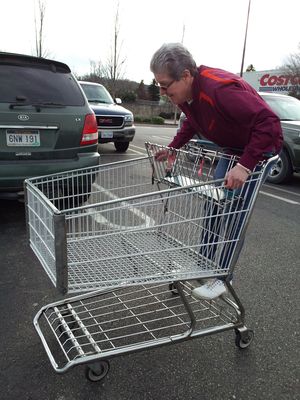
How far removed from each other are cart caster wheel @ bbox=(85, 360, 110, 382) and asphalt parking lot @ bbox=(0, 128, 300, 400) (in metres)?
0.04

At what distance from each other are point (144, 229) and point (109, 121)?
24.2ft

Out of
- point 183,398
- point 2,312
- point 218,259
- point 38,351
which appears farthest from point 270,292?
point 2,312

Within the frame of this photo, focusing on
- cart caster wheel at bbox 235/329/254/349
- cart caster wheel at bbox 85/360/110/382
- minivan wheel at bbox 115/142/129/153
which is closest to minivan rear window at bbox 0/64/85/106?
cart caster wheel at bbox 85/360/110/382

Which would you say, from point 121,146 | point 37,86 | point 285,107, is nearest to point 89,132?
point 37,86

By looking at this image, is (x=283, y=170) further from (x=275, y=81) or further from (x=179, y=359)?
(x=275, y=81)

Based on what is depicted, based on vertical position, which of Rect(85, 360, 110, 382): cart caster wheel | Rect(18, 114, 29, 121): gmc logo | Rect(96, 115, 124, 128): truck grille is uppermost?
Rect(18, 114, 29, 121): gmc logo

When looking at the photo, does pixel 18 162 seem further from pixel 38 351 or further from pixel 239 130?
pixel 239 130

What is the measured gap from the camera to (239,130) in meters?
2.11

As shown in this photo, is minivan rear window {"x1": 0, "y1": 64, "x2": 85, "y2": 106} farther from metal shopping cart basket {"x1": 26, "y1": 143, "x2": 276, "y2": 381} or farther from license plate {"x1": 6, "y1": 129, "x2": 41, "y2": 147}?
metal shopping cart basket {"x1": 26, "y1": 143, "x2": 276, "y2": 381}

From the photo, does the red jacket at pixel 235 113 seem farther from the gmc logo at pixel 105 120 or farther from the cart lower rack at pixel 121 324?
the gmc logo at pixel 105 120

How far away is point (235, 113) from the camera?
198 cm

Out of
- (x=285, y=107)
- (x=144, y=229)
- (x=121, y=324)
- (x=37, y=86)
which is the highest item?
(x=37, y=86)

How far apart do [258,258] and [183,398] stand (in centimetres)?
199

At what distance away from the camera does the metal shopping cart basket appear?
2004mm
